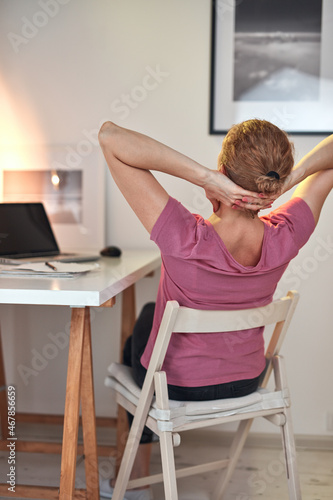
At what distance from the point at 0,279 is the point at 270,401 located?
0.75 m

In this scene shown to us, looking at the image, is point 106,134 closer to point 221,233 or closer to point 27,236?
point 221,233

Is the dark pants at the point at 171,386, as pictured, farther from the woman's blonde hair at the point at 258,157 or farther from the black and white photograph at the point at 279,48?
the black and white photograph at the point at 279,48

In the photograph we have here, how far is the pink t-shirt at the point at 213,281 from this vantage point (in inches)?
50.3

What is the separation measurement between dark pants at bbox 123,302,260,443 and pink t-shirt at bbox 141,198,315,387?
0.02 m

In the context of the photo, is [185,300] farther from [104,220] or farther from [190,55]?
[190,55]

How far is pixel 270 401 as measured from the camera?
1.42 metres

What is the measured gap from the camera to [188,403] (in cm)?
135

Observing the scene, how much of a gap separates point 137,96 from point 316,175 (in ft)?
3.18

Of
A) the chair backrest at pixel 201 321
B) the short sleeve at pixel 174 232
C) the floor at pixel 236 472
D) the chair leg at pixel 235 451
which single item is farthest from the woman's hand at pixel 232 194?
the floor at pixel 236 472

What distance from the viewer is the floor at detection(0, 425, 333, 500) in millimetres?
1846

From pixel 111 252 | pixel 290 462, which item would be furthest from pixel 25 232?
pixel 290 462

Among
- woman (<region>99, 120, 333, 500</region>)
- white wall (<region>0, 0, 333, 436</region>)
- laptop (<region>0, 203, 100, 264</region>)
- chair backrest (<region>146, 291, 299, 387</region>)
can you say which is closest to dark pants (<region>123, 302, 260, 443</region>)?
woman (<region>99, 120, 333, 500</region>)

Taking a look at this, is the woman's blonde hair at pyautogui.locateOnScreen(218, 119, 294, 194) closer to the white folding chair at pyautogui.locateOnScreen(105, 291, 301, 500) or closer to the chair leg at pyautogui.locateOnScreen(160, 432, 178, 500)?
the white folding chair at pyautogui.locateOnScreen(105, 291, 301, 500)

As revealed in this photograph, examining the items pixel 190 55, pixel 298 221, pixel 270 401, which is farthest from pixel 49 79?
pixel 270 401
